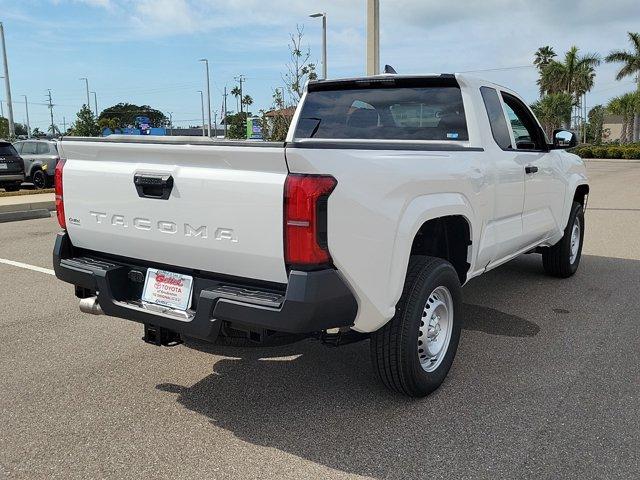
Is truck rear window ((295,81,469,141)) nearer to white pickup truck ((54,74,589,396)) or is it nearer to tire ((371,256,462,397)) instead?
white pickup truck ((54,74,589,396))

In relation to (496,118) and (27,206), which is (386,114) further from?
(27,206)

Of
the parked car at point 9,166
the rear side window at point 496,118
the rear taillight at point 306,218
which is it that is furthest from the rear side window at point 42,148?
the rear taillight at point 306,218

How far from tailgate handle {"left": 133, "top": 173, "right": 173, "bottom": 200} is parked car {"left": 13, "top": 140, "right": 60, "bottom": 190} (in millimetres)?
16103

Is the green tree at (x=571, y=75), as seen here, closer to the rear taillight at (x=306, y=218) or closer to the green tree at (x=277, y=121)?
the green tree at (x=277, y=121)

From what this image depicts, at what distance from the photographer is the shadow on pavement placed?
9.77 feet

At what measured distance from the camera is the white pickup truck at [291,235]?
2.79 m

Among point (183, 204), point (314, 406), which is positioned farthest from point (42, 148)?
point (314, 406)

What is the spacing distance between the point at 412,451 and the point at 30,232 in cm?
900

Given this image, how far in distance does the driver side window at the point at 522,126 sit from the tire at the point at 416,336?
1853 mm

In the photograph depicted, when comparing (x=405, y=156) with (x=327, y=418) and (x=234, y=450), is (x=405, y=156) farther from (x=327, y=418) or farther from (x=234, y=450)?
(x=234, y=450)

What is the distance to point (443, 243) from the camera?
4129 millimetres

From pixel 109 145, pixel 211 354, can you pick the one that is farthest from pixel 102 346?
pixel 109 145

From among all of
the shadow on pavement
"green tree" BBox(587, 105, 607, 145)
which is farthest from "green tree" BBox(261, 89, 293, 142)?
"green tree" BBox(587, 105, 607, 145)

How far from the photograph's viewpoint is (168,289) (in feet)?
10.5
